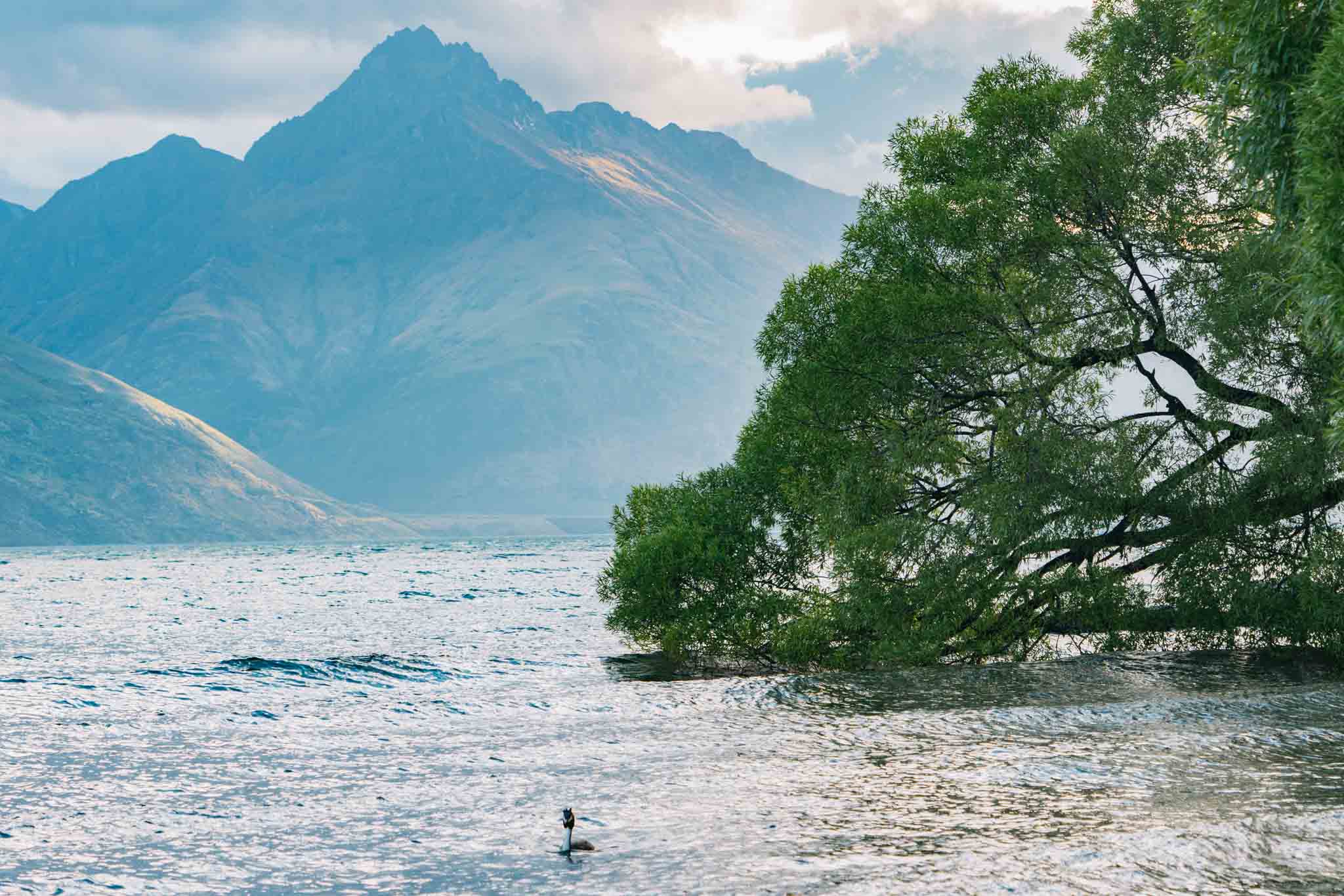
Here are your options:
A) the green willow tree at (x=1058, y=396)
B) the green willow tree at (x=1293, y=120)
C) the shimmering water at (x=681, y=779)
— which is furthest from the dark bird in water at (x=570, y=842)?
the green willow tree at (x=1058, y=396)

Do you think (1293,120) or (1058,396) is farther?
(1058,396)

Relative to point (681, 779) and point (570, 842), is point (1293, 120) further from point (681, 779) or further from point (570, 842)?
point (570, 842)

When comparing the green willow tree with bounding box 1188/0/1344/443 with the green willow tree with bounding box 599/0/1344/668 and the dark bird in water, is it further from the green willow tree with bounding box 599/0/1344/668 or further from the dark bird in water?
the dark bird in water

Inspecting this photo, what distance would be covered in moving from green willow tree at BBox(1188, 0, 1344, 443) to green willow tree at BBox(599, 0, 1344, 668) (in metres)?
7.36

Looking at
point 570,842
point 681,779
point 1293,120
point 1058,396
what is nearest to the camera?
point 570,842

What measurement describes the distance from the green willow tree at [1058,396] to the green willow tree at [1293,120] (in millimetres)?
7360

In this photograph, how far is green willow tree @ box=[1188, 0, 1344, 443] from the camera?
12359mm

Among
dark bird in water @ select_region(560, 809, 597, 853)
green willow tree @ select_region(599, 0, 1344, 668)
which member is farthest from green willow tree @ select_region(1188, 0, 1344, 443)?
dark bird in water @ select_region(560, 809, 597, 853)

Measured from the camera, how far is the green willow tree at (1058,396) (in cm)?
2344

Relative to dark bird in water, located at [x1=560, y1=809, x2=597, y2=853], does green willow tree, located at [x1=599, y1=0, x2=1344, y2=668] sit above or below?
above

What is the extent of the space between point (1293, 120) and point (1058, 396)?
12448 millimetres

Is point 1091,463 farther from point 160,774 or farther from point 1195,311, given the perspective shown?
point 160,774

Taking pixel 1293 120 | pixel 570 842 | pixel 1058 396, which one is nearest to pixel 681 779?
pixel 570 842

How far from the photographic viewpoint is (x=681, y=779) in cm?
1436
